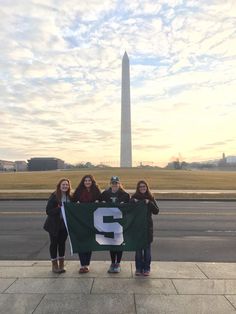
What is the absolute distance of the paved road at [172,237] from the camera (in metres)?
8.82

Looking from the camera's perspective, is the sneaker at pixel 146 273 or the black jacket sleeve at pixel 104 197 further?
the black jacket sleeve at pixel 104 197

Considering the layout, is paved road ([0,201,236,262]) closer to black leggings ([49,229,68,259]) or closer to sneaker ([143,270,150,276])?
black leggings ([49,229,68,259])

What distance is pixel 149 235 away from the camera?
7.08 metres

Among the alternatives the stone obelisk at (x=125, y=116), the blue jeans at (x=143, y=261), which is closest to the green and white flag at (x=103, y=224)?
the blue jeans at (x=143, y=261)

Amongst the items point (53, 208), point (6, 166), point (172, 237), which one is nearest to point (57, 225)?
point (53, 208)

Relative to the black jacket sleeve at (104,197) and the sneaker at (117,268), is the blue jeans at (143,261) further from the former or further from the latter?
the black jacket sleeve at (104,197)

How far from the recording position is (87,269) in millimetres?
7000

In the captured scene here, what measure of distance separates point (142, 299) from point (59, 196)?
2317 mm

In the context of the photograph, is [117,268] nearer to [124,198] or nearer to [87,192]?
[124,198]

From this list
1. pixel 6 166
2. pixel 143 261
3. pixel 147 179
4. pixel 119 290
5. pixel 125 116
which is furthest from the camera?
pixel 6 166

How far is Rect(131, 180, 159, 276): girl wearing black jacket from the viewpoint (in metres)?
6.89

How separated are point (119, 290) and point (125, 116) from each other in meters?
59.8

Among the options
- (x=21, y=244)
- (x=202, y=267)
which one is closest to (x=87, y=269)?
(x=202, y=267)

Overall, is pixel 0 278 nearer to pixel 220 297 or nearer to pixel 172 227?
pixel 220 297
